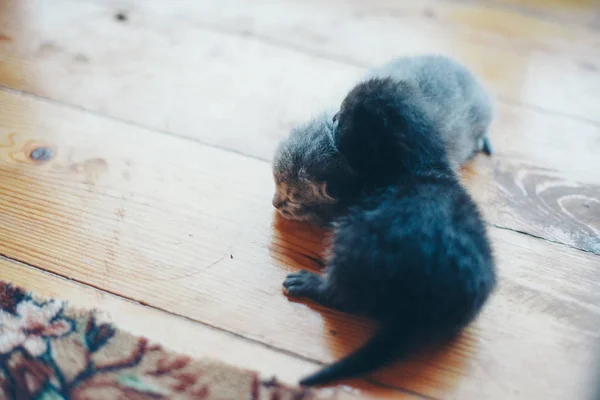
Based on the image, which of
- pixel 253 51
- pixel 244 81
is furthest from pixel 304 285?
pixel 253 51

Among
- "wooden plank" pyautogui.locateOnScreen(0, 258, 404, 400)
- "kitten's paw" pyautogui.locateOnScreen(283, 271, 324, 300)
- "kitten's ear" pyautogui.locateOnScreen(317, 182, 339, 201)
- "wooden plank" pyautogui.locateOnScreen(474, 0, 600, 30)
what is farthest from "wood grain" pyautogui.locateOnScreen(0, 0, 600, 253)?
"wooden plank" pyautogui.locateOnScreen(0, 258, 404, 400)

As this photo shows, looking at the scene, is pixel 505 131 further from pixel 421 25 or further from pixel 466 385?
pixel 466 385

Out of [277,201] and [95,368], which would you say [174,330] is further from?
[277,201]

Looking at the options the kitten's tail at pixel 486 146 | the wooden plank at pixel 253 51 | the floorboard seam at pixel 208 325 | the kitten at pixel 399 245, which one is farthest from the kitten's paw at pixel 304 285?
the kitten's tail at pixel 486 146

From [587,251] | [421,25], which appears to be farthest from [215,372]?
[421,25]

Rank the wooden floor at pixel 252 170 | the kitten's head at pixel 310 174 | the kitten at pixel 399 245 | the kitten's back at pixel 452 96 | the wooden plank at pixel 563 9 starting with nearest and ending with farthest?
the kitten at pixel 399 245
the wooden floor at pixel 252 170
the kitten's head at pixel 310 174
the kitten's back at pixel 452 96
the wooden plank at pixel 563 9

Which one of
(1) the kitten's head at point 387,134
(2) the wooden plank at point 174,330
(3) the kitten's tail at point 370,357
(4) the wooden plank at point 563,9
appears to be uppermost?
(4) the wooden plank at point 563,9

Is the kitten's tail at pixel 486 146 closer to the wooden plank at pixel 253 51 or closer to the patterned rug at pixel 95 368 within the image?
the wooden plank at pixel 253 51
